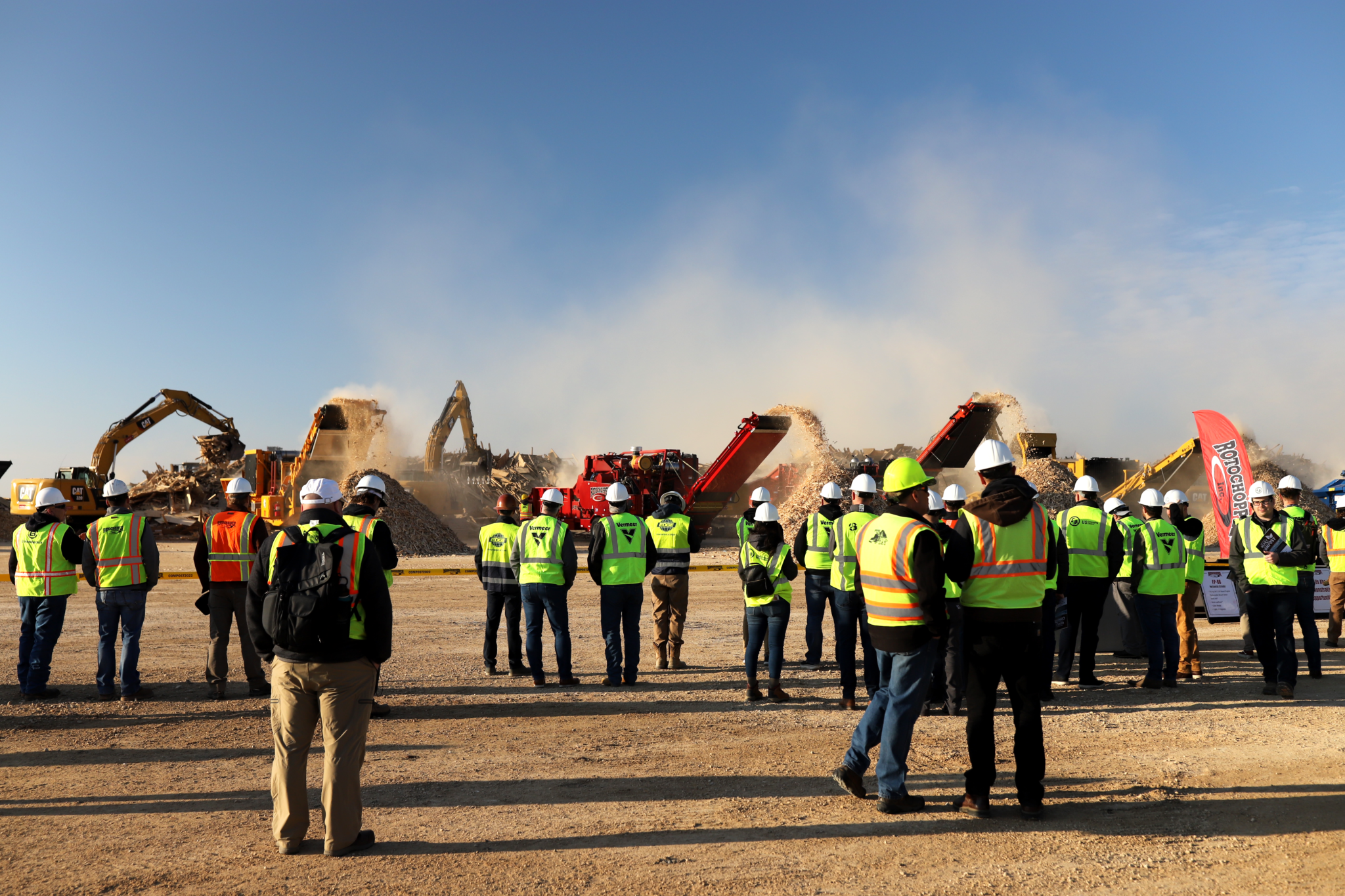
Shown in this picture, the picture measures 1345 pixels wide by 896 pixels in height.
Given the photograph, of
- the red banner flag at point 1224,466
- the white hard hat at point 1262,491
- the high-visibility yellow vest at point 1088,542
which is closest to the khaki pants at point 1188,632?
the high-visibility yellow vest at point 1088,542

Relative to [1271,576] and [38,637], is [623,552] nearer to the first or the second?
[38,637]

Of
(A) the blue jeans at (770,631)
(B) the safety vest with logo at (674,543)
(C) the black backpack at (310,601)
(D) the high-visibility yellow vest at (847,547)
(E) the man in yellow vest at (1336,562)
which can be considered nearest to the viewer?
(C) the black backpack at (310,601)

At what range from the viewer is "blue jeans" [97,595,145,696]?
7996 millimetres

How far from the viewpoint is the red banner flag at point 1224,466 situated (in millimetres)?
13477

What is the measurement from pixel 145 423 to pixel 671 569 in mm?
26627

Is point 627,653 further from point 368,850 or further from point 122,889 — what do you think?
point 122,889

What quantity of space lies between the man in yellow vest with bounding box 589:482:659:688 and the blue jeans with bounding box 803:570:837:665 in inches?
64.3

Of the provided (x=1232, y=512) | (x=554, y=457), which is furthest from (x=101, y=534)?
(x=554, y=457)

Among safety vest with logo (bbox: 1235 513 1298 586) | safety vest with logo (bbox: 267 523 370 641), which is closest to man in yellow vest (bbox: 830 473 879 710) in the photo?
safety vest with logo (bbox: 1235 513 1298 586)

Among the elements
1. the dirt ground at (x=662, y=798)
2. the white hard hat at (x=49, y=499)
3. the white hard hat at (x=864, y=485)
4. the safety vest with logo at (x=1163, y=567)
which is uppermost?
the white hard hat at (x=864, y=485)

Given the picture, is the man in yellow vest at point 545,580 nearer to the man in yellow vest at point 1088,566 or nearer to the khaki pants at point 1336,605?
the man in yellow vest at point 1088,566

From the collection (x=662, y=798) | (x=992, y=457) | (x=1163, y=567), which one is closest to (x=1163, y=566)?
(x=1163, y=567)

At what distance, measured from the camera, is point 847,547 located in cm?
737

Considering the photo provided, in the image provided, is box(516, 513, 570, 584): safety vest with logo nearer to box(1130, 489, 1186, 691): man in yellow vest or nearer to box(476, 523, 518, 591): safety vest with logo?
box(476, 523, 518, 591): safety vest with logo
